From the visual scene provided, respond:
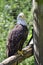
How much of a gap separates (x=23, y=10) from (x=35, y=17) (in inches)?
103

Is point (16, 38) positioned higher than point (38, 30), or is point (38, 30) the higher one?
point (38, 30)

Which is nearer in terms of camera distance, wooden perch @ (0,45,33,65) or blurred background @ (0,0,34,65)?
wooden perch @ (0,45,33,65)

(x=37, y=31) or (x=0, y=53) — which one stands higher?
(x=37, y=31)

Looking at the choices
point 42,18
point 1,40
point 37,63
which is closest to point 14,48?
point 37,63

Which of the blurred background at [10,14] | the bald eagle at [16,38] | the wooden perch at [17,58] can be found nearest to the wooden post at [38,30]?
the wooden perch at [17,58]

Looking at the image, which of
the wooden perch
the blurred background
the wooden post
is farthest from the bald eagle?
the blurred background

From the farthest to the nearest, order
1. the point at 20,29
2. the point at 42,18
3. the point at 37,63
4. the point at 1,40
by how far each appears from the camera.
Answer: the point at 1,40
the point at 20,29
the point at 37,63
the point at 42,18

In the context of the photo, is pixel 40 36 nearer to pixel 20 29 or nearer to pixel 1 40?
→ pixel 20 29

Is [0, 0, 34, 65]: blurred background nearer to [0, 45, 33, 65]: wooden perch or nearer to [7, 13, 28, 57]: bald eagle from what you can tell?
[7, 13, 28, 57]: bald eagle

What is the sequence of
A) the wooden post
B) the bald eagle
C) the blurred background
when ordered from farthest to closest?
1. the blurred background
2. the bald eagle
3. the wooden post

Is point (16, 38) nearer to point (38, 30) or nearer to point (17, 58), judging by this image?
point (17, 58)

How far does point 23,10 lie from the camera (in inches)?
219

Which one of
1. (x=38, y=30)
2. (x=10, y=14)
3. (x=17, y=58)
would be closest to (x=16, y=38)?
(x=17, y=58)

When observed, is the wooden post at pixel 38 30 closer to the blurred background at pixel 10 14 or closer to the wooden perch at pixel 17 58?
the wooden perch at pixel 17 58
